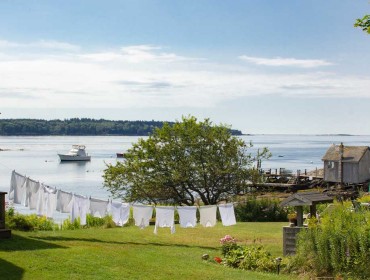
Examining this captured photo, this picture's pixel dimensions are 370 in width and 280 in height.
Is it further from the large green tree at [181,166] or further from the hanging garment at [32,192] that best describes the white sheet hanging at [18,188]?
the large green tree at [181,166]

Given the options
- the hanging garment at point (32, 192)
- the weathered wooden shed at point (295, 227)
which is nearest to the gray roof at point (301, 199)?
the weathered wooden shed at point (295, 227)

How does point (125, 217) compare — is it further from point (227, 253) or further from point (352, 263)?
point (352, 263)

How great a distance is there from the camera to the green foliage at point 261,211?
3238 centimetres

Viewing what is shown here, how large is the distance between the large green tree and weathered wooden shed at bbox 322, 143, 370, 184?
105 feet

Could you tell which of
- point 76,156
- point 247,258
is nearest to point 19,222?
point 247,258

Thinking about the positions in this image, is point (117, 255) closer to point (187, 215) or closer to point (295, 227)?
point (187, 215)

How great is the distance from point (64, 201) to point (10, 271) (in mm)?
8860

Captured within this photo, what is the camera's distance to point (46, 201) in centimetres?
2381

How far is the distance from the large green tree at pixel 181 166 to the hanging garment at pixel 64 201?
1282 centimetres

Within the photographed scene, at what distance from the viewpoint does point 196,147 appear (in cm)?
3691

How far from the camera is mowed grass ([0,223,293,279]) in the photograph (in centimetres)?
1510

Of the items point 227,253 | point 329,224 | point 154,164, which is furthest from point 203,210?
point 154,164

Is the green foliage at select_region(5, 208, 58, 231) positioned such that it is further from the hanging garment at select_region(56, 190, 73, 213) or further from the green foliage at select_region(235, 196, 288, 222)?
the green foliage at select_region(235, 196, 288, 222)

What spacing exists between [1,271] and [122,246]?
607 cm
